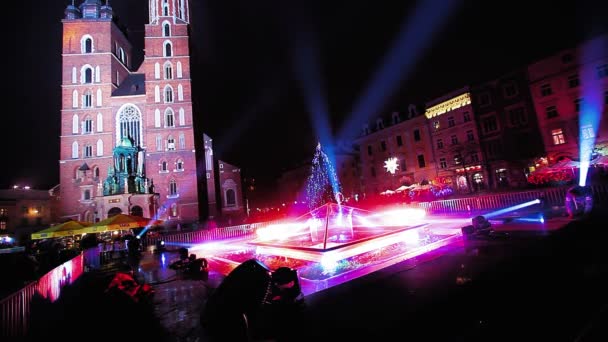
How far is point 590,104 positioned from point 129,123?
52827mm

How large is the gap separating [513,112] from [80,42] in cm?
5716

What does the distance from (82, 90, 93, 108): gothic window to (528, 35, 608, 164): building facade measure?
179 feet

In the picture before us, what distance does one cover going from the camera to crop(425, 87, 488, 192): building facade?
34406 mm

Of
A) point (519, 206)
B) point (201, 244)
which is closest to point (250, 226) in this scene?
point (201, 244)

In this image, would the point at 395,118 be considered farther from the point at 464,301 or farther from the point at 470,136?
the point at 464,301

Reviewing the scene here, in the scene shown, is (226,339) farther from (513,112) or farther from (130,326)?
(513,112)

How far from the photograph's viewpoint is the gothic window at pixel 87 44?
3893 centimetres

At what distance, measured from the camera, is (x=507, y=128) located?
105 feet

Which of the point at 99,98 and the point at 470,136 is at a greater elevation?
the point at 99,98

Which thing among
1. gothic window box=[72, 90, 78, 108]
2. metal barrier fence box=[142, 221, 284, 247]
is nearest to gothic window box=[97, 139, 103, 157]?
gothic window box=[72, 90, 78, 108]

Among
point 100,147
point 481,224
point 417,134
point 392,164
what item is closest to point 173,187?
point 100,147

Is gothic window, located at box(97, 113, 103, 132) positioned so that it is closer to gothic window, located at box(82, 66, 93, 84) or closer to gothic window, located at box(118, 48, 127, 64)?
gothic window, located at box(82, 66, 93, 84)

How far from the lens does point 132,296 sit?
4.85m

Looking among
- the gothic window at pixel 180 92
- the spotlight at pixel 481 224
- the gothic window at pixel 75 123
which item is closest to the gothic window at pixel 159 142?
the gothic window at pixel 180 92
